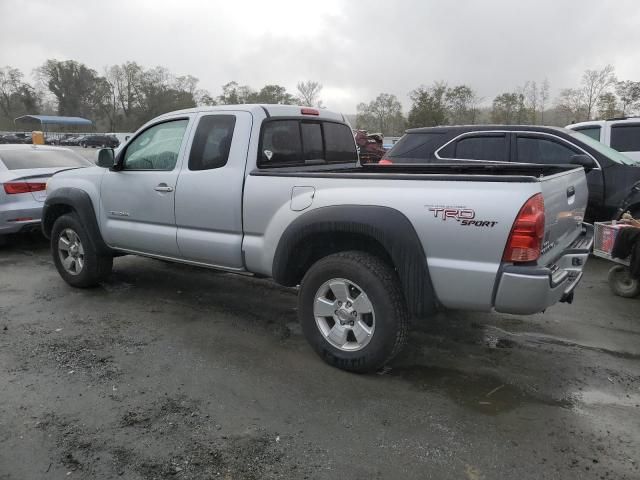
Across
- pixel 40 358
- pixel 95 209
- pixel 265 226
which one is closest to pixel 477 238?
pixel 265 226

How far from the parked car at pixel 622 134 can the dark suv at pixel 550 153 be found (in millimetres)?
1838

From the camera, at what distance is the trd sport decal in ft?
9.65

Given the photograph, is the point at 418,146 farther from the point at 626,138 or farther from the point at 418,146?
the point at 626,138

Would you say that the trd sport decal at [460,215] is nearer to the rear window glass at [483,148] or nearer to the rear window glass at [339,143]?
the rear window glass at [339,143]

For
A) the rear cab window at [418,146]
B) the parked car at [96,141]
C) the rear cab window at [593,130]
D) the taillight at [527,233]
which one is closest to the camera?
the taillight at [527,233]

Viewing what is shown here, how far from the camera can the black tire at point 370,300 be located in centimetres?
335

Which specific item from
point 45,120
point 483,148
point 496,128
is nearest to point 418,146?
point 483,148

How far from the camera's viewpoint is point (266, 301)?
5.27 metres

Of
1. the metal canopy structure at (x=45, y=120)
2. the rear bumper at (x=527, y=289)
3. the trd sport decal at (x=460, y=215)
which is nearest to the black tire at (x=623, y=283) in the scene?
the rear bumper at (x=527, y=289)

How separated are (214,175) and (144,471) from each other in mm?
2405

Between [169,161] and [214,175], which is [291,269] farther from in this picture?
[169,161]

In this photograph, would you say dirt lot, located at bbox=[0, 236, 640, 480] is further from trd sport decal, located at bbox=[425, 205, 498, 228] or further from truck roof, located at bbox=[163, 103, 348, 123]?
truck roof, located at bbox=[163, 103, 348, 123]

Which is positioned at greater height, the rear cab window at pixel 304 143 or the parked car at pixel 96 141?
the parked car at pixel 96 141

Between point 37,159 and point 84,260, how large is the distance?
3506 mm
